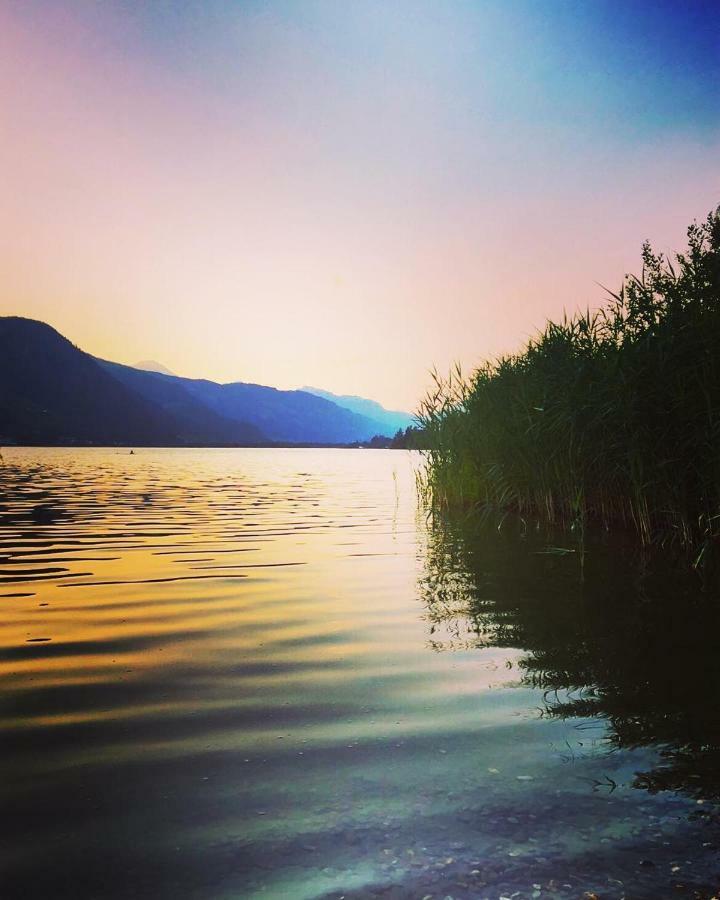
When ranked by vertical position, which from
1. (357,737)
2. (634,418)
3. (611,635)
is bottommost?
(357,737)

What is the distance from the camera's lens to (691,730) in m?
4.23

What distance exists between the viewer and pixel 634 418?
→ 11.1 m

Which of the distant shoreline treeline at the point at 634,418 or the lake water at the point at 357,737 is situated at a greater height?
the distant shoreline treeline at the point at 634,418

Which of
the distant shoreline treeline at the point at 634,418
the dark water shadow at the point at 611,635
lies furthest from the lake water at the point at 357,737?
the distant shoreline treeline at the point at 634,418

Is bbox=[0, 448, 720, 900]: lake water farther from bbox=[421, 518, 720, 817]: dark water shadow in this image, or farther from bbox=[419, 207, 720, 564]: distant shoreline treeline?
bbox=[419, 207, 720, 564]: distant shoreline treeline

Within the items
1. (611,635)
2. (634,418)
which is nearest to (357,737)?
(611,635)

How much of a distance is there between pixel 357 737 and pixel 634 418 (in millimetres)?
8532

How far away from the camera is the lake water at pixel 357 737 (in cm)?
273

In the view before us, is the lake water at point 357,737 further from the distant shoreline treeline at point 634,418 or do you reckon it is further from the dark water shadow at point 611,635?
the distant shoreline treeline at point 634,418

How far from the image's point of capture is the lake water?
273 centimetres

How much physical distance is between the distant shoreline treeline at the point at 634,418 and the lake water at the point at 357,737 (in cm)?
231

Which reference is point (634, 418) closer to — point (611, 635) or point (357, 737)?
point (611, 635)

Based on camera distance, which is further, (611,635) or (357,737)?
(611,635)

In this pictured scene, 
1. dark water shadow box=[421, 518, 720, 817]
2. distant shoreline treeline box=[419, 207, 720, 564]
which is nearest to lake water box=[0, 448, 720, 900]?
dark water shadow box=[421, 518, 720, 817]
